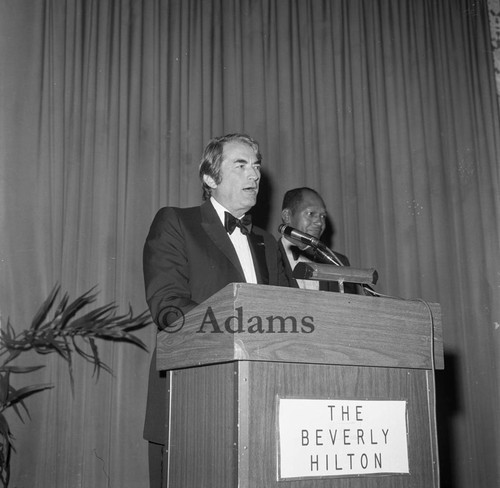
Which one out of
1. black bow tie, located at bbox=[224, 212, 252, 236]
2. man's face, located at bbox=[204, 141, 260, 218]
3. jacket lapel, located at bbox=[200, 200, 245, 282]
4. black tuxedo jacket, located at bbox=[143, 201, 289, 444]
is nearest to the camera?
black tuxedo jacket, located at bbox=[143, 201, 289, 444]

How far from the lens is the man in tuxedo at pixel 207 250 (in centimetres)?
192

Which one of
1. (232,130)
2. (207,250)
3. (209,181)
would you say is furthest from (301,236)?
(232,130)

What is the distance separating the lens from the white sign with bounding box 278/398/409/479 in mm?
1370

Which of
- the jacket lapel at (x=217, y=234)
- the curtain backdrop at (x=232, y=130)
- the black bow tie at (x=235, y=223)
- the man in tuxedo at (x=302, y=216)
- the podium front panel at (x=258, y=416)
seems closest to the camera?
the podium front panel at (x=258, y=416)

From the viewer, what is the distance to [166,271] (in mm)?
1957

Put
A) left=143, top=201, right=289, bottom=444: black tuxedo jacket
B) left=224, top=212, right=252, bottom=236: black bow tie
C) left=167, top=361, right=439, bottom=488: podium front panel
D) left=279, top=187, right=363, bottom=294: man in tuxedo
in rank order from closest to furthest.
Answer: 1. left=167, top=361, right=439, bottom=488: podium front panel
2. left=143, top=201, right=289, bottom=444: black tuxedo jacket
3. left=224, top=212, right=252, bottom=236: black bow tie
4. left=279, top=187, right=363, bottom=294: man in tuxedo

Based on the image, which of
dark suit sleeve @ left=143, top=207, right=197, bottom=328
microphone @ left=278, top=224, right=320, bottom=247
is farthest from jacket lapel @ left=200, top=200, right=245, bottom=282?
microphone @ left=278, top=224, right=320, bottom=247

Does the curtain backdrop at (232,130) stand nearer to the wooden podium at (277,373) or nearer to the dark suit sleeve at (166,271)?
the dark suit sleeve at (166,271)

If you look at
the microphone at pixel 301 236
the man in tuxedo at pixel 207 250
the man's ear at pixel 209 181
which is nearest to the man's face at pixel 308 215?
the man in tuxedo at pixel 207 250

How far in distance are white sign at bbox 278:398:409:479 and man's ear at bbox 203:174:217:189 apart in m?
1.17

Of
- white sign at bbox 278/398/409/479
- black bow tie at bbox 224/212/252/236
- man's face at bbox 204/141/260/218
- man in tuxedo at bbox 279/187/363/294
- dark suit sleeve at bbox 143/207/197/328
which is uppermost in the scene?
man in tuxedo at bbox 279/187/363/294

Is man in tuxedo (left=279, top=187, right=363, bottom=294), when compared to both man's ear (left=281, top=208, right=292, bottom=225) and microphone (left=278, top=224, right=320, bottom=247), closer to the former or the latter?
man's ear (left=281, top=208, right=292, bottom=225)

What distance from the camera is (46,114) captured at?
3.36m

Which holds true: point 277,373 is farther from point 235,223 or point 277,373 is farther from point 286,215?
point 286,215
